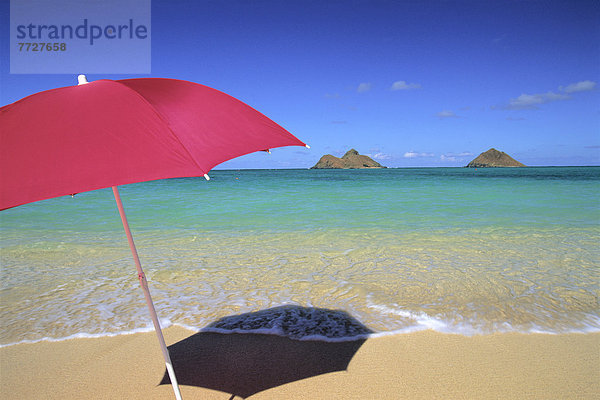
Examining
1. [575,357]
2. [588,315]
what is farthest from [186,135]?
[588,315]

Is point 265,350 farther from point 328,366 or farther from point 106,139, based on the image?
point 106,139

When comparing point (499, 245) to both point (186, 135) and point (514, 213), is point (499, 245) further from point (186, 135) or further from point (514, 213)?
point (186, 135)

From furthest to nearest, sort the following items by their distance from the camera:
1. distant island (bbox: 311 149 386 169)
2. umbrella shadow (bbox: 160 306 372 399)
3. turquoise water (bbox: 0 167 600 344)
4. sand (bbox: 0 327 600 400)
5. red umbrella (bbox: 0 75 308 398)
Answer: distant island (bbox: 311 149 386 169) → turquoise water (bbox: 0 167 600 344) → umbrella shadow (bbox: 160 306 372 399) → sand (bbox: 0 327 600 400) → red umbrella (bbox: 0 75 308 398)

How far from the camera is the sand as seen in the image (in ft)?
8.58

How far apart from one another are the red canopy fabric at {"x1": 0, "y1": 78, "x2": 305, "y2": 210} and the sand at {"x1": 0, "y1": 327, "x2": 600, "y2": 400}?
1.95 metres

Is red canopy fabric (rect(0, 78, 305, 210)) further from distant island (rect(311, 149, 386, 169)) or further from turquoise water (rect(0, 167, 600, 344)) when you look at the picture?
distant island (rect(311, 149, 386, 169))

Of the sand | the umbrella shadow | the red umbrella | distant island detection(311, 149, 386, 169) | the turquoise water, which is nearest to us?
the red umbrella

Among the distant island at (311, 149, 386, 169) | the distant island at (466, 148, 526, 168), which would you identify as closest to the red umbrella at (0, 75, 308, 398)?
the distant island at (311, 149, 386, 169)

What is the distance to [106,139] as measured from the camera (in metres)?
1.57

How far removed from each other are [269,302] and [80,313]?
7.51 feet

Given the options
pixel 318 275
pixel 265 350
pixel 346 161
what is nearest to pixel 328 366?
pixel 265 350

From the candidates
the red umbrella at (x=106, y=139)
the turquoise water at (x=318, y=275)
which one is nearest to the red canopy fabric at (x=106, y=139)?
the red umbrella at (x=106, y=139)

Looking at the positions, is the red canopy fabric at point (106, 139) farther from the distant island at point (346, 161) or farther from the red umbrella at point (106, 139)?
the distant island at point (346, 161)

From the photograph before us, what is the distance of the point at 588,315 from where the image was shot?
12.7 feet
